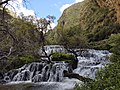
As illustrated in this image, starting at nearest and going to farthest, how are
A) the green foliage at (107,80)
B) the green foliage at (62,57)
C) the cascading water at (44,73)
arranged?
the green foliage at (107,80)
the cascading water at (44,73)
the green foliage at (62,57)

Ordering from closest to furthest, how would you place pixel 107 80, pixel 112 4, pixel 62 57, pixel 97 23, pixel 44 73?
1. pixel 107 80
2. pixel 44 73
3. pixel 62 57
4. pixel 112 4
5. pixel 97 23

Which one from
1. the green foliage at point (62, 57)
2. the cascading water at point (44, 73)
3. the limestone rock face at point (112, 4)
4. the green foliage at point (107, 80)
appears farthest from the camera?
the limestone rock face at point (112, 4)

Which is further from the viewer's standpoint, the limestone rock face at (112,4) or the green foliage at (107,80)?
the limestone rock face at (112,4)

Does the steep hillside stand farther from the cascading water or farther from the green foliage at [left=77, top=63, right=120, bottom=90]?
the green foliage at [left=77, top=63, right=120, bottom=90]

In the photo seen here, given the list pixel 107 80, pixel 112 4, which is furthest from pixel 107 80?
pixel 112 4

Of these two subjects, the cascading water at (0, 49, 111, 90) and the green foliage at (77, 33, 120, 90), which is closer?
the green foliage at (77, 33, 120, 90)

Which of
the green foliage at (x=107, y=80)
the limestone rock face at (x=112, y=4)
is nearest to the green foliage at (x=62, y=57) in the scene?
the green foliage at (x=107, y=80)

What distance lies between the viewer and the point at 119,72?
7.34 m

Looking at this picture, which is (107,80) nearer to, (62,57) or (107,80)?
(107,80)

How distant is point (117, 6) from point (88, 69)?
127 ft

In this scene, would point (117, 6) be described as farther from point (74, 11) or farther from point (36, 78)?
point (74, 11)

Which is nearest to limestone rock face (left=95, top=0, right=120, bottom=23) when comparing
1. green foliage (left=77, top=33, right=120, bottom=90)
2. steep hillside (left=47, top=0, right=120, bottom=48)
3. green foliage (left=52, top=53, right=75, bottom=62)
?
steep hillside (left=47, top=0, right=120, bottom=48)

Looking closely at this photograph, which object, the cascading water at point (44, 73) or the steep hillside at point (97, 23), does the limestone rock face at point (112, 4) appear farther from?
the cascading water at point (44, 73)

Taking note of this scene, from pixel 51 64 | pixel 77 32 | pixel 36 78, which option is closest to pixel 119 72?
pixel 36 78
